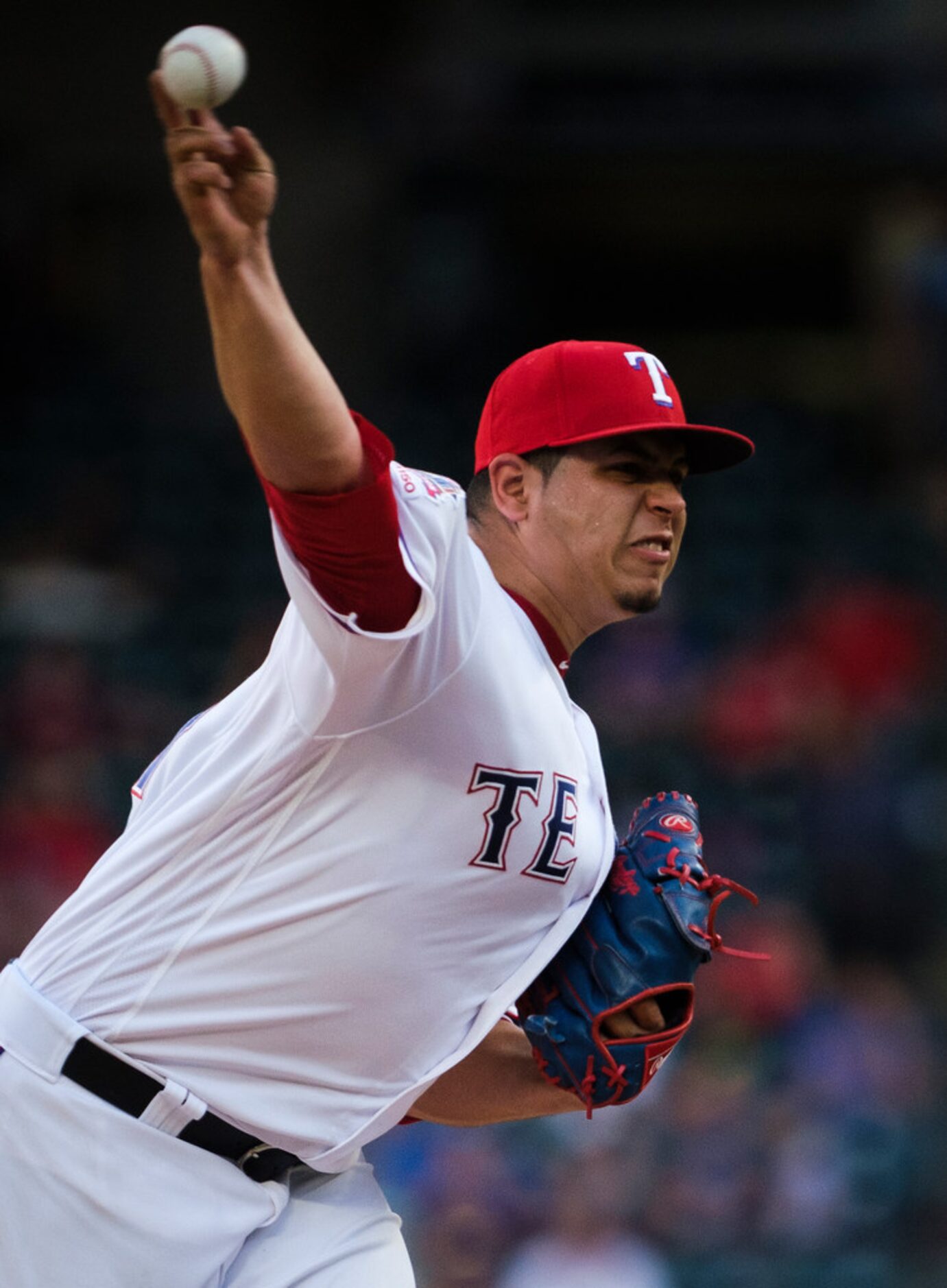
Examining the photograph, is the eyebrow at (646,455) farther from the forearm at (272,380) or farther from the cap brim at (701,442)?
the forearm at (272,380)

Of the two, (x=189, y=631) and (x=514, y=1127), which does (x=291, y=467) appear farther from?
(x=189, y=631)

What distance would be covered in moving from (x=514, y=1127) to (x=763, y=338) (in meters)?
7.21

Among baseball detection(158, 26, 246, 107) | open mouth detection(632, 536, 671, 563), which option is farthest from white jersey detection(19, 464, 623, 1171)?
baseball detection(158, 26, 246, 107)

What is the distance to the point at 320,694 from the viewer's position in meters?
1.91

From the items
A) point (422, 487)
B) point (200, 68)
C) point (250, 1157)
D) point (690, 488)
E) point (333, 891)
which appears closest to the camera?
point (200, 68)

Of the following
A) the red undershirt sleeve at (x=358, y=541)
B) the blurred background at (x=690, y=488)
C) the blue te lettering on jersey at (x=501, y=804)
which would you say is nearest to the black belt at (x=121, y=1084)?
the blue te lettering on jersey at (x=501, y=804)

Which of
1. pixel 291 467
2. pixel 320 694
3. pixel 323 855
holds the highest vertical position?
pixel 291 467

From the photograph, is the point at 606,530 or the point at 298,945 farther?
the point at 606,530

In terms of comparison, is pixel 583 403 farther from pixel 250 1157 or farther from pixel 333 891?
pixel 250 1157

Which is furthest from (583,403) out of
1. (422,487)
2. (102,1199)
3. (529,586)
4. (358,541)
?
(102,1199)

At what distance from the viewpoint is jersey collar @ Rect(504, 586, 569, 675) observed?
91.7 inches

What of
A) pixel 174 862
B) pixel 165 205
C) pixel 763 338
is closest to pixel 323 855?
pixel 174 862

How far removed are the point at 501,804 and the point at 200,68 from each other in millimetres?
914

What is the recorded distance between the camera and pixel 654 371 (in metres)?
2.45
